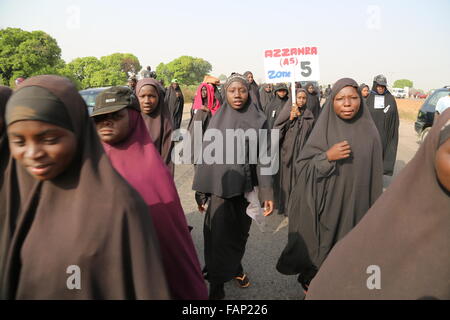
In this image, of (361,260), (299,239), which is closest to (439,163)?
(361,260)

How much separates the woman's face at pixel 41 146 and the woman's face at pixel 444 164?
56.9 inches

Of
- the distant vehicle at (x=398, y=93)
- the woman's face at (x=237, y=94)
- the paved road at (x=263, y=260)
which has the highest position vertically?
the distant vehicle at (x=398, y=93)

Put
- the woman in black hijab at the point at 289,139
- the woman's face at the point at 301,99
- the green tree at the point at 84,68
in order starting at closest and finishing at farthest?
the woman in black hijab at the point at 289,139 < the woman's face at the point at 301,99 < the green tree at the point at 84,68

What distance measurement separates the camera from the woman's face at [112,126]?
196 centimetres

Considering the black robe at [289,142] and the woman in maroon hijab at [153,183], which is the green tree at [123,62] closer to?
the black robe at [289,142]

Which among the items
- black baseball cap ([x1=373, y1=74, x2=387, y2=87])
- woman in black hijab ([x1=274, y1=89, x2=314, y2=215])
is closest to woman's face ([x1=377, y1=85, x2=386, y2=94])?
black baseball cap ([x1=373, y1=74, x2=387, y2=87])

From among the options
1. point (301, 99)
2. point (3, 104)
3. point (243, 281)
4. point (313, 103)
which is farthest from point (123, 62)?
point (3, 104)

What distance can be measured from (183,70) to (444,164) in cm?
9608

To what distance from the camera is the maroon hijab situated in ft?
6.26

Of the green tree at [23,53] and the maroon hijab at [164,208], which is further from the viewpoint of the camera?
the green tree at [23,53]

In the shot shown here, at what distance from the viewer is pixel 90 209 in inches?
46.8

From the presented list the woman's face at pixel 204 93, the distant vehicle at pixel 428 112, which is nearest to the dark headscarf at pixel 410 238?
the woman's face at pixel 204 93

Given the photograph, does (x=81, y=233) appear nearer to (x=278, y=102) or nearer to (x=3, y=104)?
(x=3, y=104)
